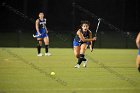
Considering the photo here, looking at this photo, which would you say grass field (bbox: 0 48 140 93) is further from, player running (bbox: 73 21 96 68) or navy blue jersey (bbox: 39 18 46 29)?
navy blue jersey (bbox: 39 18 46 29)

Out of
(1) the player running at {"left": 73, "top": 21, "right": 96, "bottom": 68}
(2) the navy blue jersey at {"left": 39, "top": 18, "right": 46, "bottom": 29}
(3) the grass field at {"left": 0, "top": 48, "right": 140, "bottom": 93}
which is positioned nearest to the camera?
(3) the grass field at {"left": 0, "top": 48, "right": 140, "bottom": 93}

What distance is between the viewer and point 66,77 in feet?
45.6

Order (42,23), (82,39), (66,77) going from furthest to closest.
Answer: (42,23)
(82,39)
(66,77)

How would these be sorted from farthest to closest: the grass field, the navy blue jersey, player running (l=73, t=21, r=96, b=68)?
the navy blue jersey
player running (l=73, t=21, r=96, b=68)
the grass field

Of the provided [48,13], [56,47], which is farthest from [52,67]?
A: [48,13]

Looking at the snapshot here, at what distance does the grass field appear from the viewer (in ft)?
38.2

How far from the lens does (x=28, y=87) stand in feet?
38.7

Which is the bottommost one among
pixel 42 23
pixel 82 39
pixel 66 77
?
pixel 66 77

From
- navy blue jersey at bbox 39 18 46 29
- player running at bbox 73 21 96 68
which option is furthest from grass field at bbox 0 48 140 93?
navy blue jersey at bbox 39 18 46 29

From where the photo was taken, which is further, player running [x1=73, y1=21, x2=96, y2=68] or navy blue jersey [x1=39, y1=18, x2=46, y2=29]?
navy blue jersey [x1=39, y1=18, x2=46, y2=29]

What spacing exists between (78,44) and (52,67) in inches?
49.2

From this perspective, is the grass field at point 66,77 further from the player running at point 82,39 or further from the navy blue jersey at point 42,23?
the navy blue jersey at point 42,23

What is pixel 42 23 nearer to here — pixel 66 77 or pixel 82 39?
pixel 82 39

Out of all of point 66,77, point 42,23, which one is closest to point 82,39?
point 66,77
